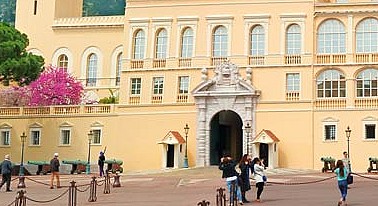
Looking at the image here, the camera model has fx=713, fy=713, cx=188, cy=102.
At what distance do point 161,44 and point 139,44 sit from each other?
1878 mm

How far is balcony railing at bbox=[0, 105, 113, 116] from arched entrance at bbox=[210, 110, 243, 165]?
894cm

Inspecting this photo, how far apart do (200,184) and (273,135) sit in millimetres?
16708

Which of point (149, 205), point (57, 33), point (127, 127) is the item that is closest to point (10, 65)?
point (127, 127)

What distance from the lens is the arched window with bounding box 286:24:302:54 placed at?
5459 centimetres

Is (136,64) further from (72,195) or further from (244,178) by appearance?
(72,195)

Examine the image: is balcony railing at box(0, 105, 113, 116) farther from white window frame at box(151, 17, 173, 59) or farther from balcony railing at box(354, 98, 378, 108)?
balcony railing at box(354, 98, 378, 108)

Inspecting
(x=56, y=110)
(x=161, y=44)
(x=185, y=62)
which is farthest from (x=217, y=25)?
(x=56, y=110)

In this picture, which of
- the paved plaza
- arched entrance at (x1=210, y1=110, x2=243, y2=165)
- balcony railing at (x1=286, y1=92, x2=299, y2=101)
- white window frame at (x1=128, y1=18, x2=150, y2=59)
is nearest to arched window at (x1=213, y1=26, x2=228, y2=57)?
arched entrance at (x1=210, y1=110, x2=243, y2=165)

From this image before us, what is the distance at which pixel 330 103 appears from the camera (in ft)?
174

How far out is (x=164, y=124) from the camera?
184 feet

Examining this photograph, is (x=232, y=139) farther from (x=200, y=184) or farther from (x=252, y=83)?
(x=200, y=184)

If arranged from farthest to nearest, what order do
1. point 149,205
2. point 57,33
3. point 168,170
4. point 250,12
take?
point 57,33 → point 250,12 → point 168,170 → point 149,205

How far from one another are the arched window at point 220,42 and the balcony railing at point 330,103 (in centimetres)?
822

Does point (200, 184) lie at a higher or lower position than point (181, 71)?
lower
